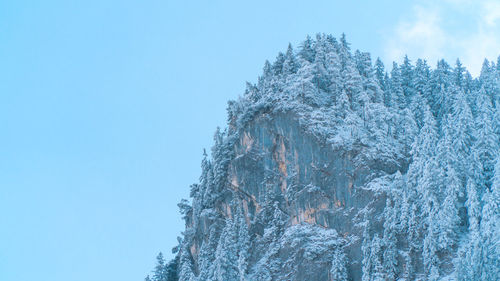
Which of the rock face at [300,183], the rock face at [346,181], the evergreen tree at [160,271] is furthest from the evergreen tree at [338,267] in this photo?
the evergreen tree at [160,271]

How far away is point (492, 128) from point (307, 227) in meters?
23.1

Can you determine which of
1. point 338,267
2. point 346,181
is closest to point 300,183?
point 346,181

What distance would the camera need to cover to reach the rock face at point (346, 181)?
204ft

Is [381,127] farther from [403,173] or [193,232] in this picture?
[193,232]

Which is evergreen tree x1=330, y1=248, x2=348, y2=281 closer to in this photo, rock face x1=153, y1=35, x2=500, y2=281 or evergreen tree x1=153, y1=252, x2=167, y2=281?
rock face x1=153, y1=35, x2=500, y2=281

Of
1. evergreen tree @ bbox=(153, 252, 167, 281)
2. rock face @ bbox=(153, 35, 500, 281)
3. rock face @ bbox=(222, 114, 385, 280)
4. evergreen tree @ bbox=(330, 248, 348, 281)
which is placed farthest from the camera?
evergreen tree @ bbox=(153, 252, 167, 281)

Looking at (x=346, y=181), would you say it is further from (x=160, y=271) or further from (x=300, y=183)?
(x=160, y=271)

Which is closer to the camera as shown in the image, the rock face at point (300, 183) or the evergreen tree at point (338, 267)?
the evergreen tree at point (338, 267)

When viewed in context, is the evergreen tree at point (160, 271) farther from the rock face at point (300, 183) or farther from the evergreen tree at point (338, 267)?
the evergreen tree at point (338, 267)

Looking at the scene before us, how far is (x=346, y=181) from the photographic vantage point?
71.6m

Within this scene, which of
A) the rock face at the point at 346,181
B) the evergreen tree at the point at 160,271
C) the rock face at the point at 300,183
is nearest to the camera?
the rock face at the point at 346,181

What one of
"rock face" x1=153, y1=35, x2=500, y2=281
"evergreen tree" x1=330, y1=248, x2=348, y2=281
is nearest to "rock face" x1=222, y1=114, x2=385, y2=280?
"rock face" x1=153, y1=35, x2=500, y2=281

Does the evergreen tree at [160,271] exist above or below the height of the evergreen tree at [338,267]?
above

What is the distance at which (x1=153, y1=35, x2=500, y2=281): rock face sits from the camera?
62.1 meters
